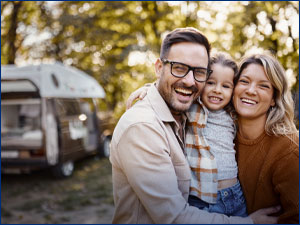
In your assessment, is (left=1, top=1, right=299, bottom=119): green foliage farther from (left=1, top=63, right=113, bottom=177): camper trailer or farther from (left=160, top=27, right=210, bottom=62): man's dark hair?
(left=160, top=27, right=210, bottom=62): man's dark hair

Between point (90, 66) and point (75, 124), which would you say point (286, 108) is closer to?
point (75, 124)

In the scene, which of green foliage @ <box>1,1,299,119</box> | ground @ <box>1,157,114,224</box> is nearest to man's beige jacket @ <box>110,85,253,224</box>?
green foliage @ <box>1,1,299,119</box>

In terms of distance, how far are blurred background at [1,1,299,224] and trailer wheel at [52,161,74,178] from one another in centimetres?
15

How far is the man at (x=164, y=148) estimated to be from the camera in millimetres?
1875

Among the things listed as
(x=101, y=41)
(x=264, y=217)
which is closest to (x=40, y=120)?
(x=101, y=41)

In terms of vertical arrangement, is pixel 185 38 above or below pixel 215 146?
above

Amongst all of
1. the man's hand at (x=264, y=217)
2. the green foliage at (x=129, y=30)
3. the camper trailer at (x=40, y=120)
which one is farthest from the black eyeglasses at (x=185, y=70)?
the camper trailer at (x=40, y=120)

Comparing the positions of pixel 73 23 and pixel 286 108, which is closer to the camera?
pixel 286 108

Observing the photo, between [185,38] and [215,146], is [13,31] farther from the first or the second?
[215,146]

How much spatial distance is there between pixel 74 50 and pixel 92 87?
12.1ft

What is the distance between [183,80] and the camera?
2.35 m

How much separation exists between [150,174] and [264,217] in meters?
0.86

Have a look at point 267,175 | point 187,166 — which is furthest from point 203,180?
point 267,175

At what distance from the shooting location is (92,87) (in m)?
10.0
